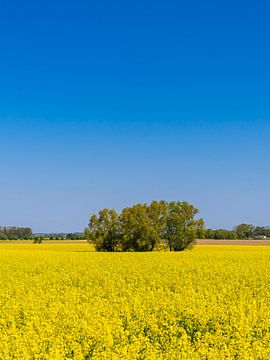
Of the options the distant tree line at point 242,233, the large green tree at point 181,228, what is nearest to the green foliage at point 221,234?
the distant tree line at point 242,233

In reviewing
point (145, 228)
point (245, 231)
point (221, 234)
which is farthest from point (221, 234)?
point (145, 228)

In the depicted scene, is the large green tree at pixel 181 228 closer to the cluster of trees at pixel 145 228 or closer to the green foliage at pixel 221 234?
the cluster of trees at pixel 145 228

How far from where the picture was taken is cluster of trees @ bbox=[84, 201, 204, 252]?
62.2m

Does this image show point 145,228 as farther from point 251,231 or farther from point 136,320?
point 251,231

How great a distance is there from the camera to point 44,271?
27.7m

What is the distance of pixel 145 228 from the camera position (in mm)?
61938

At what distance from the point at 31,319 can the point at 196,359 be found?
589cm

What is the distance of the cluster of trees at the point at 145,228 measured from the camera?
62250 millimetres

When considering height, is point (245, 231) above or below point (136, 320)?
above

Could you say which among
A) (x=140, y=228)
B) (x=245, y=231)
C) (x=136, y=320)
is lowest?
(x=136, y=320)

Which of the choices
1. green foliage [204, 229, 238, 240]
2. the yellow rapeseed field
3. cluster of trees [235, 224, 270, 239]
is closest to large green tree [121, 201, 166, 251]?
the yellow rapeseed field

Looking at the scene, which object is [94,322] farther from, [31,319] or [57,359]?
[57,359]

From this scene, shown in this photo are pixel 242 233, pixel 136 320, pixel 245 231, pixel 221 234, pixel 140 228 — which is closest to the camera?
pixel 136 320

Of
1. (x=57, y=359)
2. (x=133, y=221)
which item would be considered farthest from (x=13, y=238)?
(x=57, y=359)
